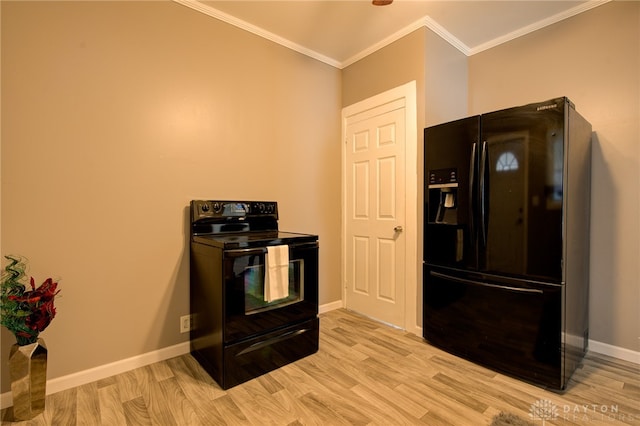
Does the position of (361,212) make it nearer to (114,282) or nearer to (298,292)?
(298,292)

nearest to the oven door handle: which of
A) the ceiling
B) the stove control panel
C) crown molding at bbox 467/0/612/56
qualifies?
the stove control panel

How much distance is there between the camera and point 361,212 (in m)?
3.16

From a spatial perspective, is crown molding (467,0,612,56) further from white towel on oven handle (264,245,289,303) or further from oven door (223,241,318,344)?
white towel on oven handle (264,245,289,303)

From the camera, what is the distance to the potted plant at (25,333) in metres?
1.58

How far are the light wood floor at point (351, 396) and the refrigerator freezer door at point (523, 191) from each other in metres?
0.72

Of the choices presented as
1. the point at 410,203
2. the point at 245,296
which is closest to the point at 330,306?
the point at 410,203

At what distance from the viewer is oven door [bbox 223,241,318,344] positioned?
187 centimetres

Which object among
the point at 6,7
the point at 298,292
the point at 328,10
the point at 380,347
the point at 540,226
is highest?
the point at 328,10

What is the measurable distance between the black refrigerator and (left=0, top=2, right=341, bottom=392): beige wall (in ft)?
5.31

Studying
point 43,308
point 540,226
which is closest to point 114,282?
point 43,308

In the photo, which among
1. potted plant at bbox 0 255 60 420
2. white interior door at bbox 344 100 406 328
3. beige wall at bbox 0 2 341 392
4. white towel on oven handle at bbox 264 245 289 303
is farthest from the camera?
white interior door at bbox 344 100 406 328

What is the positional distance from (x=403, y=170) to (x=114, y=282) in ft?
8.02

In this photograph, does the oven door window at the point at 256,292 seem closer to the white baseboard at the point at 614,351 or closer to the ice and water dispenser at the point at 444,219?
the ice and water dispenser at the point at 444,219

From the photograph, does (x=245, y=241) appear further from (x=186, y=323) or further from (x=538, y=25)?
(x=538, y=25)
